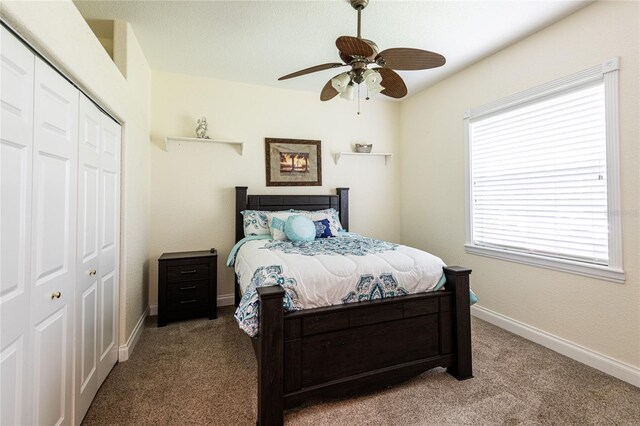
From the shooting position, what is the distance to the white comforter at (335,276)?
1676mm

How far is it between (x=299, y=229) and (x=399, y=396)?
1.65 m

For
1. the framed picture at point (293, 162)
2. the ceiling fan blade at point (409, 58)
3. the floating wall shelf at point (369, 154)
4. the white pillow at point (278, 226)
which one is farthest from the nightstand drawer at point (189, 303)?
the ceiling fan blade at point (409, 58)

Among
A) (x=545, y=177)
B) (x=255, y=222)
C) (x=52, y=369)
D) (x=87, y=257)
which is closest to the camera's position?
(x=52, y=369)

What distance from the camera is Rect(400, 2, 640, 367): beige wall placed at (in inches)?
77.1

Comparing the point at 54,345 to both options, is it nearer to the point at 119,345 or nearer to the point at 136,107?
the point at 119,345

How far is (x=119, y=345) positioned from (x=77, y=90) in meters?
1.85

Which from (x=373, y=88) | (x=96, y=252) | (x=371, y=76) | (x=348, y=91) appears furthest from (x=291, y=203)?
(x=96, y=252)

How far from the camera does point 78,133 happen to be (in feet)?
5.05

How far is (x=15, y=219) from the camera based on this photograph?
1.07m

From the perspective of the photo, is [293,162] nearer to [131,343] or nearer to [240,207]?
[240,207]

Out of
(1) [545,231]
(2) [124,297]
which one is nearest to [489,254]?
(1) [545,231]

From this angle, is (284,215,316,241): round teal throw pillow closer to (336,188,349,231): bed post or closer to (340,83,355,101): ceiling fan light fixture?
(336,188,349,231): bed post

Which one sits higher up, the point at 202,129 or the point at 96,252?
the point at 202,129

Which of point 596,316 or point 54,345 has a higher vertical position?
point 54,345
